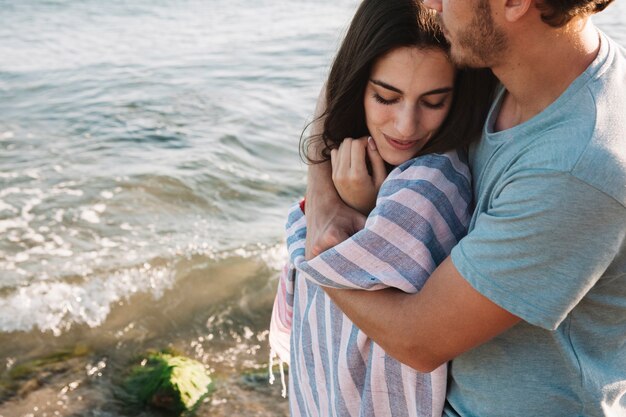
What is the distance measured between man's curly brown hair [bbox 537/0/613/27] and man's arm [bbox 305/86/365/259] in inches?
32.1

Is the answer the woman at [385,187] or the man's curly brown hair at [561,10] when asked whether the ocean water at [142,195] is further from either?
the man's curly brown hair at [561,10]

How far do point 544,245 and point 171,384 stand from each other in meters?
2.86

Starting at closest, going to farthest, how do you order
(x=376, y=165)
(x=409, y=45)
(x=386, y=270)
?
(x=386, y=270) → (x=409, y=45) → (x=376, y=165)

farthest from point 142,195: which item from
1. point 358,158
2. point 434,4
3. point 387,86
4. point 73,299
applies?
point 434,4

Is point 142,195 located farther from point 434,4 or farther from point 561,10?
point 561,10

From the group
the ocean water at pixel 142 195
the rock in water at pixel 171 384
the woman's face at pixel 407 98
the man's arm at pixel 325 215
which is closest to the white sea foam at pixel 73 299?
the ocean water at pixel 142 195

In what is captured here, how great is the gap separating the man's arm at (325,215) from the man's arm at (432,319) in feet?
0.66

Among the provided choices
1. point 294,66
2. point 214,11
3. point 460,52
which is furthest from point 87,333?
point 214,11

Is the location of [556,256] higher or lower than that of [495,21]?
lower

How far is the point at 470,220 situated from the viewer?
231 cm

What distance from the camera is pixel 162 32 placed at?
13469 millimetres

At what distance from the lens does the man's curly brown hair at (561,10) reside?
2014mm

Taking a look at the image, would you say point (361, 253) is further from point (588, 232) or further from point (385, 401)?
point (588, 232)

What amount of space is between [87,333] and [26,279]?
84 cm
